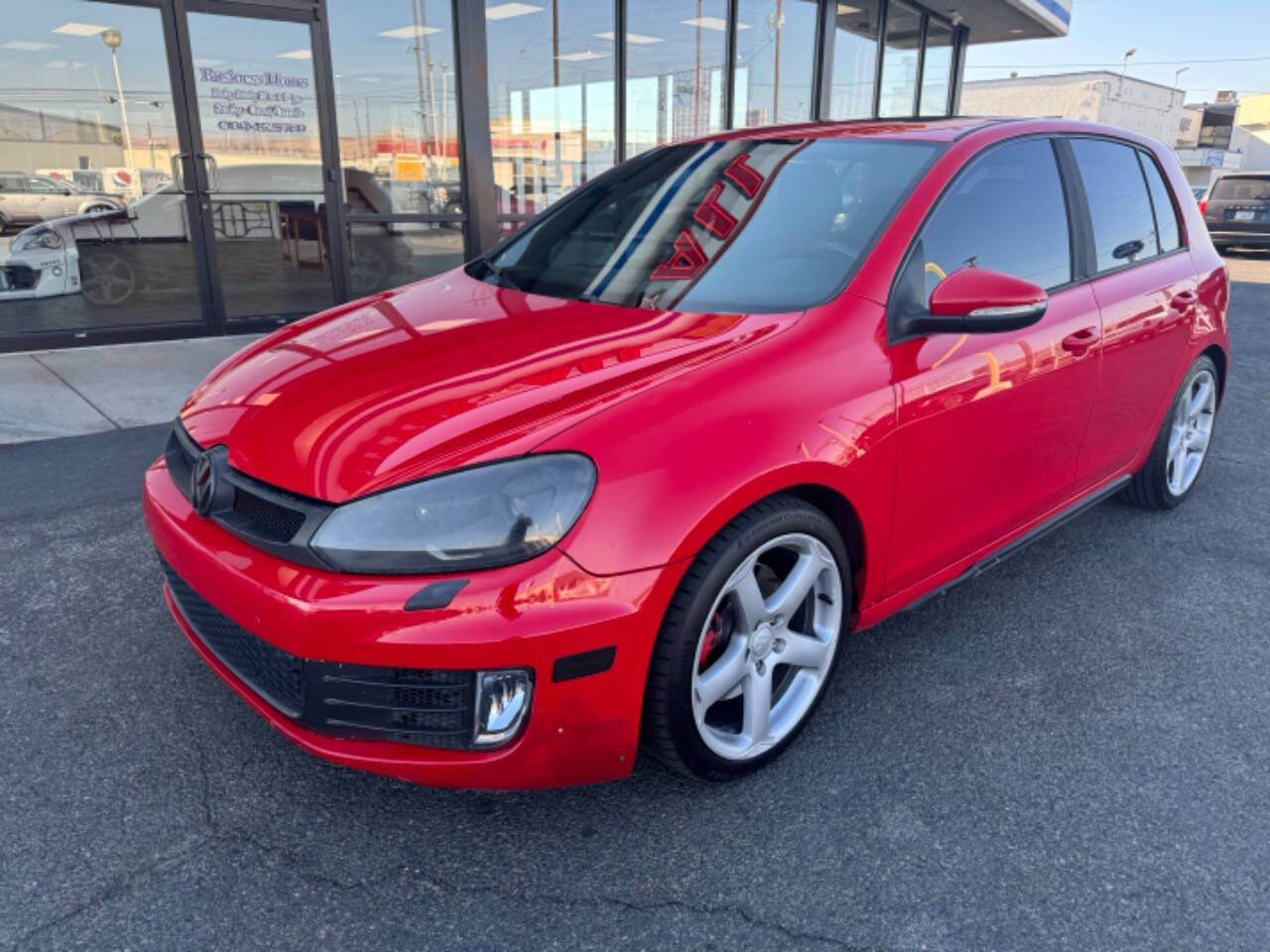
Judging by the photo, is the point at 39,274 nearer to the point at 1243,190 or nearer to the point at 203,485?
the point at 203,485

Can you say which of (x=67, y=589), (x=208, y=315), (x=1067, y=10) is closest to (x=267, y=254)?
(x=208, y=315)

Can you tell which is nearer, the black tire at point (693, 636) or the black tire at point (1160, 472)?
the black tire at point (693, 636)

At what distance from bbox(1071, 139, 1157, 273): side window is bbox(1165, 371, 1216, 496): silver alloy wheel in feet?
2.58

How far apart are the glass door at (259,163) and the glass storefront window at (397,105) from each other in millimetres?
377

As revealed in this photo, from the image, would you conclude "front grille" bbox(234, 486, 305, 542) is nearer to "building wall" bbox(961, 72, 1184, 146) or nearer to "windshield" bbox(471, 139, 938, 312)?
"windshield" bbox(471, 139, 938, 312)

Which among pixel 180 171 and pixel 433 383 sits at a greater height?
pixel 180 171

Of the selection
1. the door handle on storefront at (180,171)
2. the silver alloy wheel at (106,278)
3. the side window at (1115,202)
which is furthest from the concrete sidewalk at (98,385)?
the side window at (1115,202)

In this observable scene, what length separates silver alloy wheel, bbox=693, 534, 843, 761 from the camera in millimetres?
2158

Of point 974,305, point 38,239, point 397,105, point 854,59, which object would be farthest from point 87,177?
point 854,59

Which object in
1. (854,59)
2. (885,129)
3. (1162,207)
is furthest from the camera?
Result: (854,59)

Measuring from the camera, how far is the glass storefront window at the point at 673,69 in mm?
10078

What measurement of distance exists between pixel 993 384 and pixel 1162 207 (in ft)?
5.81

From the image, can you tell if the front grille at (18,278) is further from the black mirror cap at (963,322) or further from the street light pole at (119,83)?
the black mirror cap at (963,322)

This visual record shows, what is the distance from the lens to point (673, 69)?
10.6 metres
